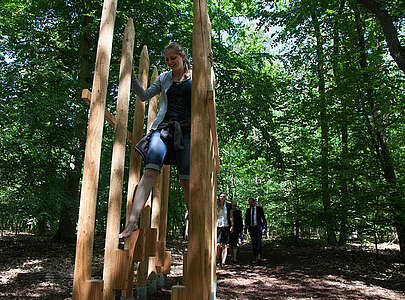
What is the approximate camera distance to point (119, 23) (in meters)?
8.86

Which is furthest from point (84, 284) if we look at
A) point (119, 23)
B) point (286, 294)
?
point (119, 23)

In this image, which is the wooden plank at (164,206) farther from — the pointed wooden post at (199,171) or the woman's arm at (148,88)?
the pointed wooden post at (199,171)

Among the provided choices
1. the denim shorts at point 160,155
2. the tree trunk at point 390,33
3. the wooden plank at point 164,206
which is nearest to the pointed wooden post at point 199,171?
the denim shorts at point 160,155

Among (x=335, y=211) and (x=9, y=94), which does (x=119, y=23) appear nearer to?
(x=9, y=94)

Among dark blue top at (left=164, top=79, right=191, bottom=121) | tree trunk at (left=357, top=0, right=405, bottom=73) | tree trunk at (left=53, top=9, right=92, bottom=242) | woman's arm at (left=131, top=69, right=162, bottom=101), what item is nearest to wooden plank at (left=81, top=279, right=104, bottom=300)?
dark blue top at (left=164, top=79, right=191, bottom=121)

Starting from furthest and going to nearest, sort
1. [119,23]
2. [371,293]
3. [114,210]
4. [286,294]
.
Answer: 1. [119,23]
2. [371,293]
3. [286,294]
4. [114,210]

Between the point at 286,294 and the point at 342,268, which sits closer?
the point at 286,294

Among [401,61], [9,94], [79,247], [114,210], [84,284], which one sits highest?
[401,61]

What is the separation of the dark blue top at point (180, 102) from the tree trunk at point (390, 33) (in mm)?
4822

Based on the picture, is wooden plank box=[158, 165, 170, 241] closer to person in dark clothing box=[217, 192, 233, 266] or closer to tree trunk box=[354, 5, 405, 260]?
person in dark clothing box=[217, 192, 233, 266]

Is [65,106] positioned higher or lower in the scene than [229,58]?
lower

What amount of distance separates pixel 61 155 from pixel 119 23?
4.02 m

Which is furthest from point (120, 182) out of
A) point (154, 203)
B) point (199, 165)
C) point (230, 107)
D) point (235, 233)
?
point (230, 107)

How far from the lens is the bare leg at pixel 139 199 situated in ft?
7.52
